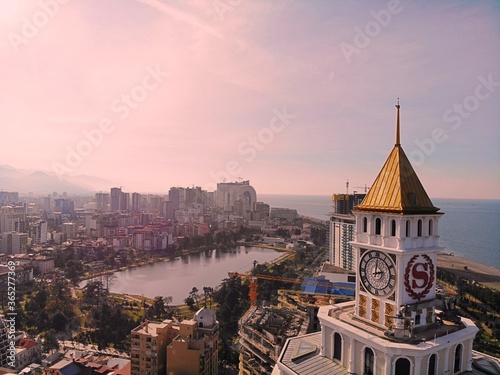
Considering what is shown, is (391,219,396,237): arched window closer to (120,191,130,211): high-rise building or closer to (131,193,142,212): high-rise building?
(120,191,130,211): high-rise building

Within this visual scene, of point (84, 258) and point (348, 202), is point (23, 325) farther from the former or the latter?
point (348, 202)

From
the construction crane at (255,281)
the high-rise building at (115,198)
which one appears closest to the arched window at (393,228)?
the construction crane at (255,281)

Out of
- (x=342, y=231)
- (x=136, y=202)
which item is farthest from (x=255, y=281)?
(x=136, y=202)

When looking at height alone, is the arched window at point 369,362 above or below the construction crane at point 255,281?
above

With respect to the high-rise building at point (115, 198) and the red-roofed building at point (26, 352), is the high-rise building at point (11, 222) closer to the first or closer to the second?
the high-rise building at point (115, 198)

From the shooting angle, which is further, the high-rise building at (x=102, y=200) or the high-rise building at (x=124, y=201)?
the high-rise building at (x=102, y=200)

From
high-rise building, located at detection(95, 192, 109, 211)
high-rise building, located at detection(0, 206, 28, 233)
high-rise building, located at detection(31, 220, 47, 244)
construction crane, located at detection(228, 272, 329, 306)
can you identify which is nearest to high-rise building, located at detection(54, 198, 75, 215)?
high-rise building, located at detection(95, 192, 109, 211)

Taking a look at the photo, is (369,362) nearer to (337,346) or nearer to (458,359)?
(337,346)

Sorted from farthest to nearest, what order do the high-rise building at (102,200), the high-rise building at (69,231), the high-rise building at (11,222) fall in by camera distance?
1. the high-rise building at (102,200)
2. the high-rise building at (69,231)
3. the high-rise building at (11,222)
